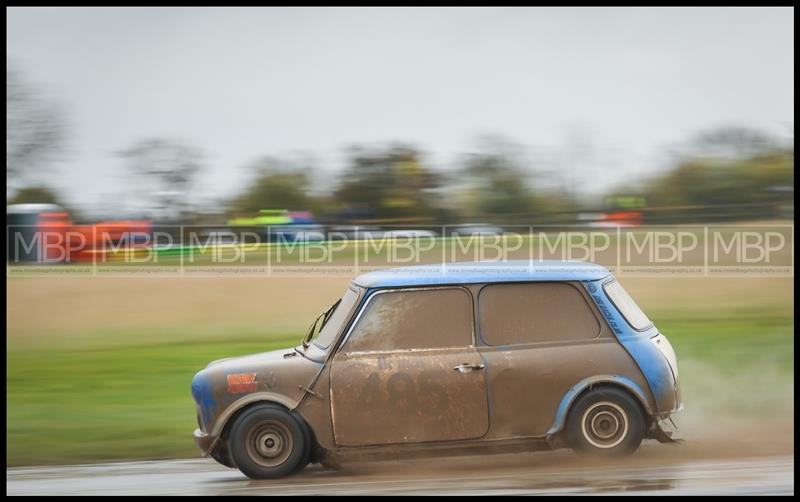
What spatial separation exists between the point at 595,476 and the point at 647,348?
108cm

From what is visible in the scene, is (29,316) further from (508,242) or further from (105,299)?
(508,242)

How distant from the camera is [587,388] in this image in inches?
267

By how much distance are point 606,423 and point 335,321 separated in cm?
222

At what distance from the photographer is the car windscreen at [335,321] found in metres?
7.05

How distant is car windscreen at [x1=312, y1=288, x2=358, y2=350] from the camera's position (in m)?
7.05

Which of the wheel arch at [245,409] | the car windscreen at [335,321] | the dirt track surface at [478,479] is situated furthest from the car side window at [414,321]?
the dirt track surface at [478,479]

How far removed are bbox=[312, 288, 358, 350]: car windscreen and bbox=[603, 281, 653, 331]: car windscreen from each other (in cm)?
200

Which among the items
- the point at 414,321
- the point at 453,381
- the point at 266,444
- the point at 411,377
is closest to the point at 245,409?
the point at 266,444

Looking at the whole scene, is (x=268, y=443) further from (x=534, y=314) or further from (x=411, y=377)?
(x=534, y=314)

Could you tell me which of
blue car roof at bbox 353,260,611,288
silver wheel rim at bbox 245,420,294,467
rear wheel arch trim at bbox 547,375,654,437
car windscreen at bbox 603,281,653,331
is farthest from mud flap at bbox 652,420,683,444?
silver wheel rim at bbox 245,420,294,467

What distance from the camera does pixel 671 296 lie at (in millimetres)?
15398

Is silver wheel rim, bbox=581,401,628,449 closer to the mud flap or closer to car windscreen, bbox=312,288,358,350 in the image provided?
the mud flap

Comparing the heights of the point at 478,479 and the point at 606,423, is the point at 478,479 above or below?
below

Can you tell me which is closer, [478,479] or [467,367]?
[478,479]
